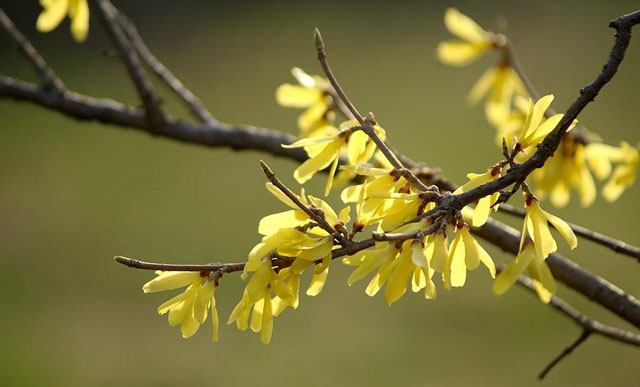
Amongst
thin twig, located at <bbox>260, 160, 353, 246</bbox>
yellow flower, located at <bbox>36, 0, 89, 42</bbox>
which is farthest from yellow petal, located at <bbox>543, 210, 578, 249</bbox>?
yellow flower, located at <bbox>36, 0, 89, 42</bbox>

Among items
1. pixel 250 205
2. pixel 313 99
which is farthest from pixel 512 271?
pixel 250 205

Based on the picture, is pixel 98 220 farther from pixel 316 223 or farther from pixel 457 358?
pixel 316 223

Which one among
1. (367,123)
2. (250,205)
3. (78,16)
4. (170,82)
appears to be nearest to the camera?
(367,123)

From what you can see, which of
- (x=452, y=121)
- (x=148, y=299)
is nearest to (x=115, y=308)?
(x=148, y=299)

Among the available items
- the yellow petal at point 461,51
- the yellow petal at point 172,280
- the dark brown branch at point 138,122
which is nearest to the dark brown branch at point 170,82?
the dark brown branch at point 138,122

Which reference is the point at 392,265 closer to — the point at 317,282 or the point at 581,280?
the point at 317,282

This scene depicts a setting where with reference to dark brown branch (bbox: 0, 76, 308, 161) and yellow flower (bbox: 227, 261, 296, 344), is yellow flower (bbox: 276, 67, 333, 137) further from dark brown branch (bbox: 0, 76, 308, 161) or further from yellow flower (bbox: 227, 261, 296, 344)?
yellow flower (bbox: 227, 261, 296, 344)

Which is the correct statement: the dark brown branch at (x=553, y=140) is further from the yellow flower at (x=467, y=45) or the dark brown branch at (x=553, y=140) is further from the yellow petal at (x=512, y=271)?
the yellow flower at (x=467, y=45)
